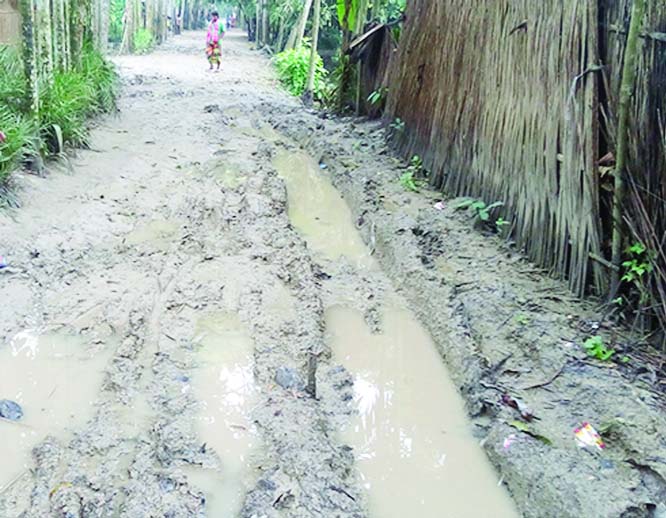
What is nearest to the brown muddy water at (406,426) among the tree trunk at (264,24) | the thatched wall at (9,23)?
the thatched wall at (9,23)

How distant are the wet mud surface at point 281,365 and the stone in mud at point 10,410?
0.04 meters

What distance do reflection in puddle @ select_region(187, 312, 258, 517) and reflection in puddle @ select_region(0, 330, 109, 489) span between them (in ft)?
1.70

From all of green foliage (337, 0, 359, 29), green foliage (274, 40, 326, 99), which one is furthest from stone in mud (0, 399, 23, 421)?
green foliage (274, 40, 326, 99)

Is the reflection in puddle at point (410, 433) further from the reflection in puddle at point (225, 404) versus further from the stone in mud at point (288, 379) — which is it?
the reflection in puddle at point (225, 404)

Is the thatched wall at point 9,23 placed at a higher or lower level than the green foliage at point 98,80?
higher

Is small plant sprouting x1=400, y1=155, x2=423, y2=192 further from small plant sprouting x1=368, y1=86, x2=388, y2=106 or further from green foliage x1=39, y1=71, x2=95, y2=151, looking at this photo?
green foliage x1=39, y1=71, x2=95, y2=151

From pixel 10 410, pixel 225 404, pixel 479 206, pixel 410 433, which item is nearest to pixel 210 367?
pixel 225 404

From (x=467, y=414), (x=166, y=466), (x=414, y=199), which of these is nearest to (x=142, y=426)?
(x=166, y=466)

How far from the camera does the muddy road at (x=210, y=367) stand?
267 centimetres

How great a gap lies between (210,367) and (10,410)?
3.12ft

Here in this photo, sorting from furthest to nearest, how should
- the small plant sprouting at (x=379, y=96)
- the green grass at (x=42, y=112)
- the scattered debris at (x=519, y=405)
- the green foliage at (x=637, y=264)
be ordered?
the small plant sprouting at (x=379, y=96) < the green grass at (x=42, y=112) < the green foliage at (x=637, y=264) < the scattered debris at (x=519, y=405)

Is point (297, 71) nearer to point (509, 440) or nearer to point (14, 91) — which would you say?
point (14, 91)

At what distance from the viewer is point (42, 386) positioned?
3.29 meters

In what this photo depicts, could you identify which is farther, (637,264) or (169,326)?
(169,326)
